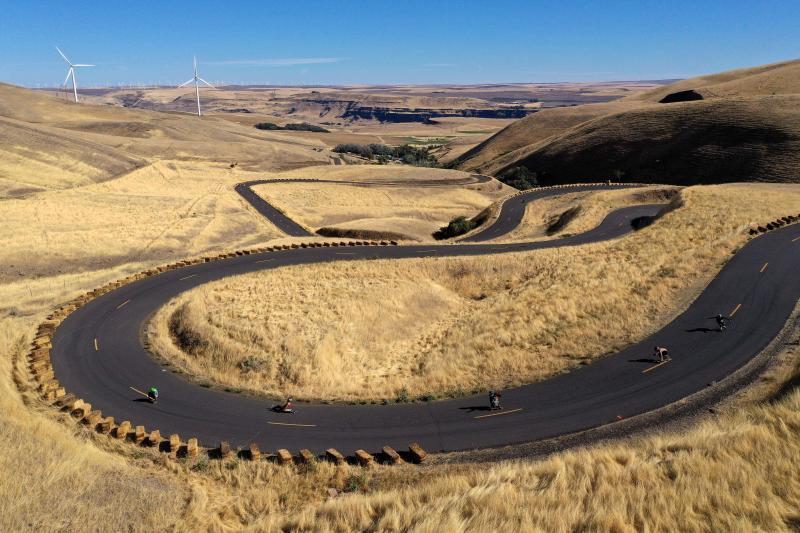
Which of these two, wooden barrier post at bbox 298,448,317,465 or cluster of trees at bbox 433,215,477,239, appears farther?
cluster of trees at bbox 433,215,477,239

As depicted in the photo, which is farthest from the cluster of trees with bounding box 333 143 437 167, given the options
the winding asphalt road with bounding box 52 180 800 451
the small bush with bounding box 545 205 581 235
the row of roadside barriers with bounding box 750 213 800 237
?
the winding asphalt road with bounding box 52 180 800 451

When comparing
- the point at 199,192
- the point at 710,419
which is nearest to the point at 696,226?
the point at 710,419

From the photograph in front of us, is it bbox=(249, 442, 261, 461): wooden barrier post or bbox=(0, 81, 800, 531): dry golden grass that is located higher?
bbox=(0, 81, 800, 531): dry golden grass

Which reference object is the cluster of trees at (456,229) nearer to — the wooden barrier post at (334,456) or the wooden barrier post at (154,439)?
the wooden barrier post at (334,456)

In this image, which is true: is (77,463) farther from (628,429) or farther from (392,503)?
(628,429)

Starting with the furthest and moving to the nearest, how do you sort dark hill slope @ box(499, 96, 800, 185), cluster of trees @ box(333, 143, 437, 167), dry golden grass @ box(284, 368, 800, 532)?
cluster of trees @ box(333, 143, 437, 167) → dark hill slope @ box(499, 96, 800, 185) → dry golden grass @ box(284, 368, 800, 532)

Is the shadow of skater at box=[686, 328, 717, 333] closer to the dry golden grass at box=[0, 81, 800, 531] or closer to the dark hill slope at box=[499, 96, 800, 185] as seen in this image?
the dry golden grass at box=[0, 81, 800, 531]
